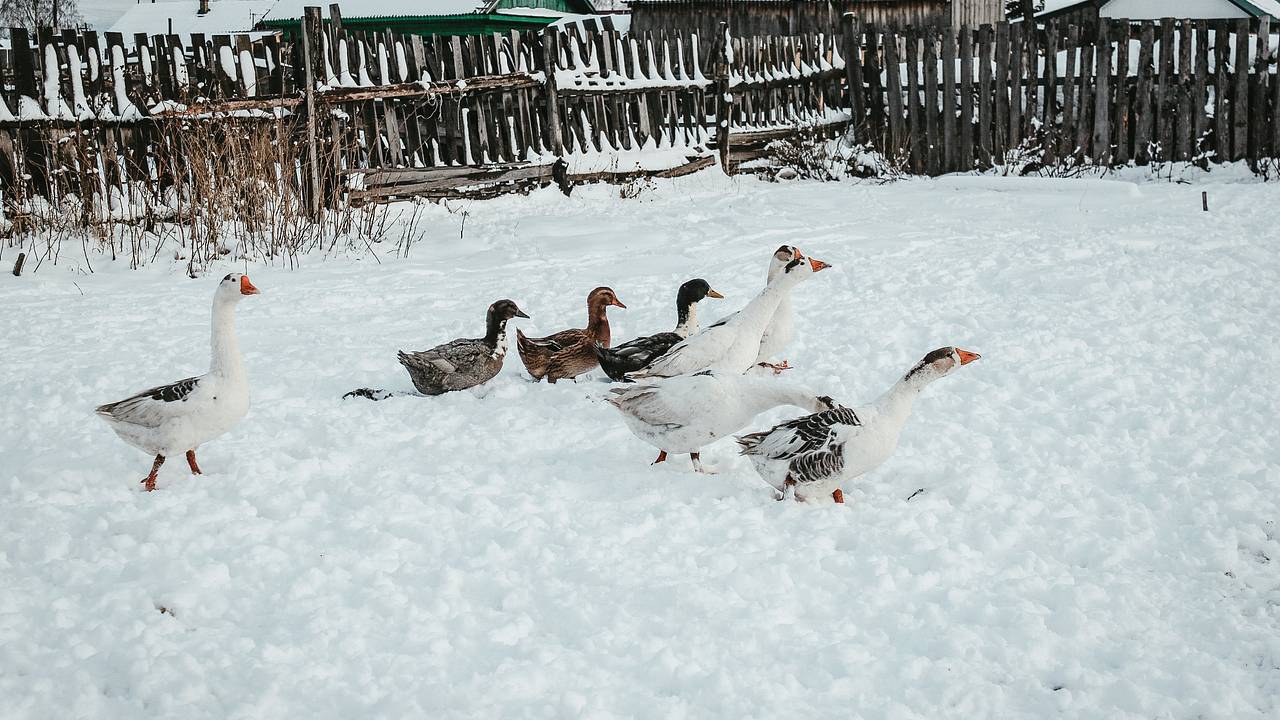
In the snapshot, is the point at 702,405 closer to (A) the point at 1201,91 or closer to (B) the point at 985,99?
(B) the point at 985,99

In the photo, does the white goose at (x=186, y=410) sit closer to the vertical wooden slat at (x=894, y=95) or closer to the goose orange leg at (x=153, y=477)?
the goose orange leg at (x=153, y=477)

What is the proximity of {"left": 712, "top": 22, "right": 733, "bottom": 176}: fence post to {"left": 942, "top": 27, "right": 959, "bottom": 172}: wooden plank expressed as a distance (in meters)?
2.88

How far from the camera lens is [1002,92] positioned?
1322 centimetres

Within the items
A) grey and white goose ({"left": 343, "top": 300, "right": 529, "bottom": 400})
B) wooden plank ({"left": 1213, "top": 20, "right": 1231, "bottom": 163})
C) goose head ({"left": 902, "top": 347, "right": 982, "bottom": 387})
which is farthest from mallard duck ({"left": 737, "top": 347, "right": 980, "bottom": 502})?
wooden plank ({"left": 1213, "top": 20, "right": 1231, "bottom": 163})

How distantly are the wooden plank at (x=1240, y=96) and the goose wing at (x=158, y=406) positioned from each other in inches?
495

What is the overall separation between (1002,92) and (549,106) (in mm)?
6030

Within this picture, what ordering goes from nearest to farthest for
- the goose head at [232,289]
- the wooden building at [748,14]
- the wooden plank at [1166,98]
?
the goose head at [232,289] → the wooden plank at [1166,98] → the wooden building at [748,14]

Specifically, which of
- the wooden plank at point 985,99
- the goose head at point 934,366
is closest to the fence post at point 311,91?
the goose head at point 934,366

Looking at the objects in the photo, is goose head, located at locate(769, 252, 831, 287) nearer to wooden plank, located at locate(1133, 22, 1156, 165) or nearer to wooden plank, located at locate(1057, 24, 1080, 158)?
wooden plank, located at locate(1057, 24, 1080, 158)

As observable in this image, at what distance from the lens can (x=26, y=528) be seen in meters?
4.04

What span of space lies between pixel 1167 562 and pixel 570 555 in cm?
225

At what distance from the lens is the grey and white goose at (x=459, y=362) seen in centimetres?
563

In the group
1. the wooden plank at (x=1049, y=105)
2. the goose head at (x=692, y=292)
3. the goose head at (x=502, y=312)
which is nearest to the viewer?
the goose head at (x=502, y=312)

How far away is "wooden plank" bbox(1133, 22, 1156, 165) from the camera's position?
12.5m
